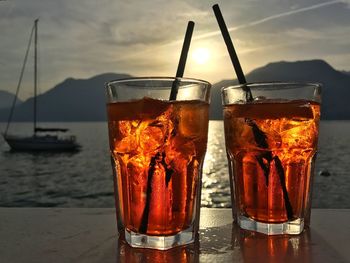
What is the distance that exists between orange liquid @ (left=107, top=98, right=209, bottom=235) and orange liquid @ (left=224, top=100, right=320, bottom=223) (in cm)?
15

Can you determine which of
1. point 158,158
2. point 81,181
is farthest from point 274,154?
point 81,181

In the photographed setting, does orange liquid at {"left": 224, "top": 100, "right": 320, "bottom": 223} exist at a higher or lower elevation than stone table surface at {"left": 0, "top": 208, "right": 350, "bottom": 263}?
higher

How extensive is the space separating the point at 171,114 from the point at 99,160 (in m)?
45.8

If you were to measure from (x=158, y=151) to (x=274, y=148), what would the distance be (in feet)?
1.02

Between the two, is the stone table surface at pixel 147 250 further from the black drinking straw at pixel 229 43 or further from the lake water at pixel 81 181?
the lake water at pixel 81 181

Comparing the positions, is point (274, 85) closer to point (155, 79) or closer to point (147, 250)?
point (155, 79)

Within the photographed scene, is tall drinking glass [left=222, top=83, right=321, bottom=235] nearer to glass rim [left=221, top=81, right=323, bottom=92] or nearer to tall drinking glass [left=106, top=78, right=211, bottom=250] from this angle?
glass rim [left=221, top=81, right=323, bottom=92]

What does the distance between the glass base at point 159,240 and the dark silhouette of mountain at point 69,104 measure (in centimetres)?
14022

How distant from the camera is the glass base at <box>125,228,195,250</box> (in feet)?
3.36

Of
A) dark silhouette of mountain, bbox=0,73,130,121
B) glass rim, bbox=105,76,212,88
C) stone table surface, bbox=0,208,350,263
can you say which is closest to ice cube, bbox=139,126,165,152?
glass rim, bbox=105,76,212,88

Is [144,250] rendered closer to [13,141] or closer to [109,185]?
[109,185]

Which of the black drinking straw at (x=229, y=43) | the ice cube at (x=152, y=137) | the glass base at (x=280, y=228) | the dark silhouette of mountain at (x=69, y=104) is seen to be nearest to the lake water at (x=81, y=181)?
the black drinking straw at (x=229, y=43)

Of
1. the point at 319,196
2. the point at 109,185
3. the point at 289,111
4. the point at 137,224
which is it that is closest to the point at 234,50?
the point at 289,111

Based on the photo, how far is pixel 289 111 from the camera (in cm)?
123
